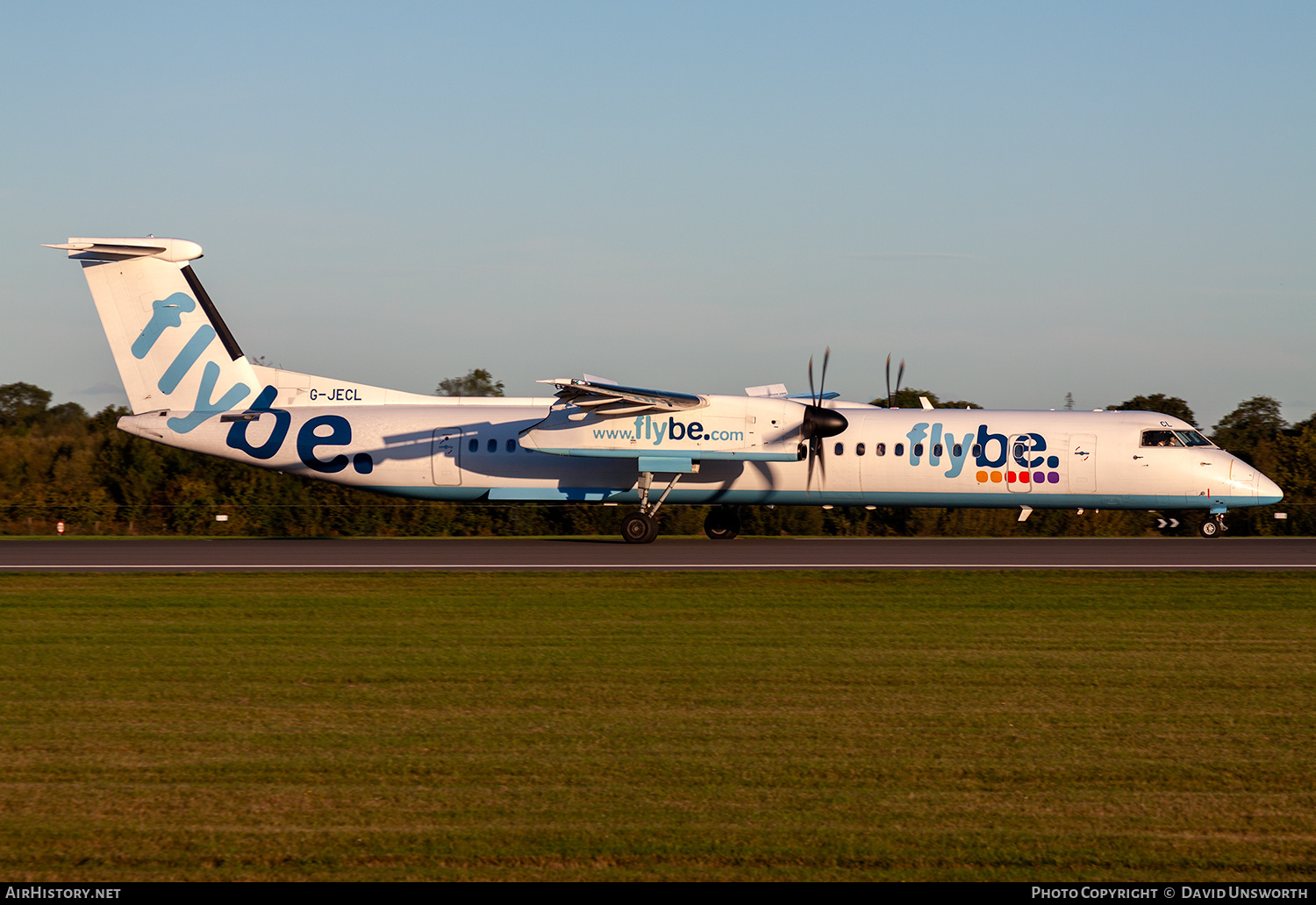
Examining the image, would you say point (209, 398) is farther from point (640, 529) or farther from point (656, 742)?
point (656, 742)

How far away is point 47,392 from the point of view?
310 feet

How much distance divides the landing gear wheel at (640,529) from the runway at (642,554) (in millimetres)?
481

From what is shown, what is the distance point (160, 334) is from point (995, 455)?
1958 cm


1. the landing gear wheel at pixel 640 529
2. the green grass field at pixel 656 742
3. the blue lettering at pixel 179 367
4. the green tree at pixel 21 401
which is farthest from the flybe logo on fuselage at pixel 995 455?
the green tree at pixel 21 401

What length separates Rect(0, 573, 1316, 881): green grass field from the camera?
5.59 m

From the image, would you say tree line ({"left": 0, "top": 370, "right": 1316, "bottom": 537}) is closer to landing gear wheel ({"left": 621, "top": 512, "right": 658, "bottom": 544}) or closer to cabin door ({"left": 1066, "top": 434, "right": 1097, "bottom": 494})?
cabin door ({"left": 1066, "top": 434, "right": 1097, "bottom": 494})

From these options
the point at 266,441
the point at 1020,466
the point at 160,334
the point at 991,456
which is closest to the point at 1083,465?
the point at 1020,466

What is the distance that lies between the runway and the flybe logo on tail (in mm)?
3276

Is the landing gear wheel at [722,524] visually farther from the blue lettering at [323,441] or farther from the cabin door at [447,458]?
the blue lettering at [323,441]

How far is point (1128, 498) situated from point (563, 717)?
2009 centimetres

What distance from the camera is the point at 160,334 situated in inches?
1051

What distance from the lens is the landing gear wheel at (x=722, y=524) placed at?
27.3 meters

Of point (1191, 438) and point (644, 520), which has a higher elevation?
point (1191, 438)

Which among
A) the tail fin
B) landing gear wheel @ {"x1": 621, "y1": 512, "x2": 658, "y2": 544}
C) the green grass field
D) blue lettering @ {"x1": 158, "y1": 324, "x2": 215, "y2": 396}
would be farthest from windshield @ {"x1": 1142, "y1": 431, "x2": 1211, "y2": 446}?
blue lettering @ {"x1": 158, "y1": 324, "x2": 215, "y2": 396}
